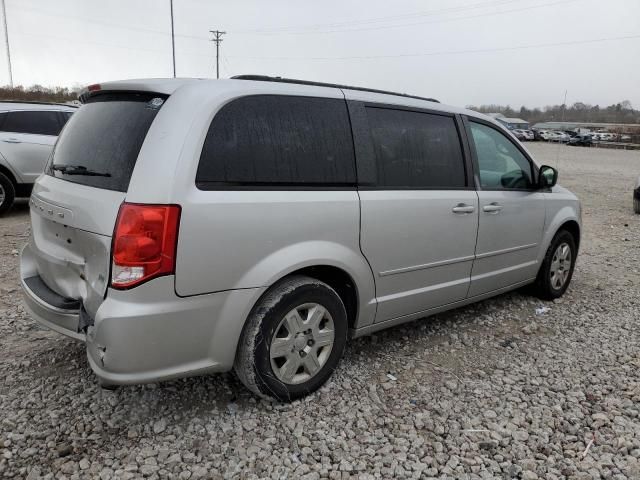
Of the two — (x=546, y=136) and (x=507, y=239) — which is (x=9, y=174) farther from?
(x=546, y=136)

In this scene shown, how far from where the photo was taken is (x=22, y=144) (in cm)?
791

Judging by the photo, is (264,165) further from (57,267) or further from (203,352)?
(57,267)

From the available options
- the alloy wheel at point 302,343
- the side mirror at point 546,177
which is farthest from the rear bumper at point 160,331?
the side mirror at point 546,177

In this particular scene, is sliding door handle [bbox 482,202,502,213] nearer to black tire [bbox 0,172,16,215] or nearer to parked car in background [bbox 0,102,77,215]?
parked car in background [bbox 0,102,77,215]

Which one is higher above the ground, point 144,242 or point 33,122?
point 33,122

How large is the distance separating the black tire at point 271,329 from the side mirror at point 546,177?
Answer: 94.4 inches

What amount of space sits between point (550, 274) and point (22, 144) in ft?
24.9

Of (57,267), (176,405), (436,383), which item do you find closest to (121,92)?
(57,267)

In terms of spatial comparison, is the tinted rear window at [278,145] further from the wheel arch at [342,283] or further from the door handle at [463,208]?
the door handle at [463,208]

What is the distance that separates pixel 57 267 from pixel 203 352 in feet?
3.13

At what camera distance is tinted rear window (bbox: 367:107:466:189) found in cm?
321

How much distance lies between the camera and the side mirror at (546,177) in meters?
4.35

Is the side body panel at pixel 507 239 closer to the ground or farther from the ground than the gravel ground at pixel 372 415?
farther from the ground

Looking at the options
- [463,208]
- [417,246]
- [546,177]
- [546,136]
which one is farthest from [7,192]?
[546,136]
